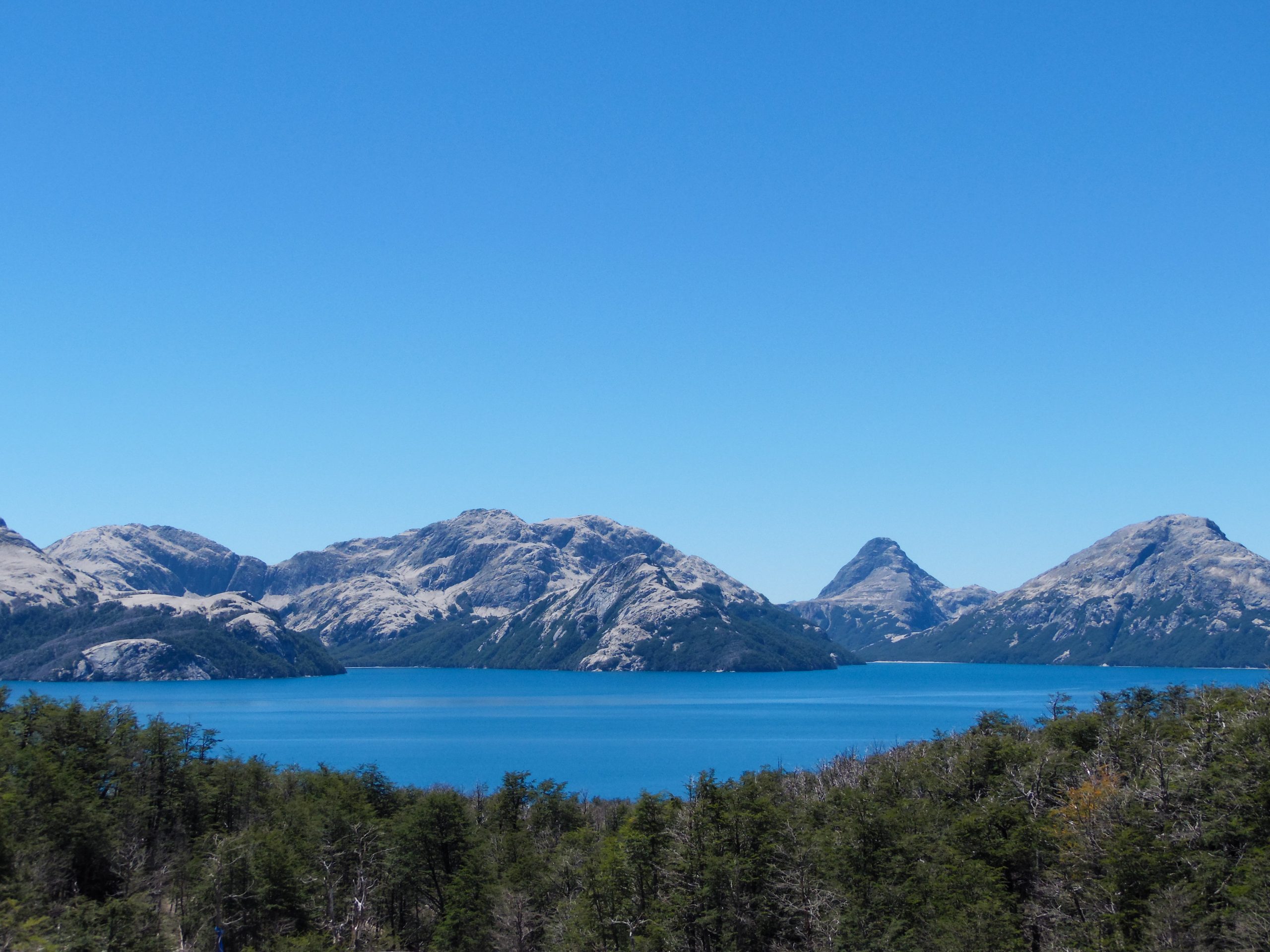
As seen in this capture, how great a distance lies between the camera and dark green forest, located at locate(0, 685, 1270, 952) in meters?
61.7

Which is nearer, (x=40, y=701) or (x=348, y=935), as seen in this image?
(x=348, y=935)

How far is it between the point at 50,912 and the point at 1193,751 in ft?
270

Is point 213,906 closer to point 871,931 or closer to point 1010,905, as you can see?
point 871,931

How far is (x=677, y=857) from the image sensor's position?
72375mm

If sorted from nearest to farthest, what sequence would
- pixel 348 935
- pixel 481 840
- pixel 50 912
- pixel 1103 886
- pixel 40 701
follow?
pixel 1103 886 < pixel 50 912 < pixel 348 935 < pixel 481 840 < pixel 40 701

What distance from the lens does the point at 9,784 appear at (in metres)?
78.4

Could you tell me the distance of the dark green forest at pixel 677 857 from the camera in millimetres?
61719

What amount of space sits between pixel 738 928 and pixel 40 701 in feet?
261

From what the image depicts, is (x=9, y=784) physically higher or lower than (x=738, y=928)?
higher

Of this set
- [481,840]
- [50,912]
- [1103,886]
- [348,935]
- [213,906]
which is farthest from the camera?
[481,840]

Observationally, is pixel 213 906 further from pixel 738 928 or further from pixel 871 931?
pixel 871 931

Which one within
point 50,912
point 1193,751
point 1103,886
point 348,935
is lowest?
point 348,935

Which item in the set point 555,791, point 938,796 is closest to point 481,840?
point 555,791

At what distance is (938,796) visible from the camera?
90750 mm
